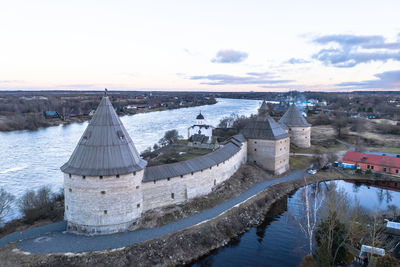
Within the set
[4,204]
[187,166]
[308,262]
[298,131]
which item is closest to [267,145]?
[187,166]

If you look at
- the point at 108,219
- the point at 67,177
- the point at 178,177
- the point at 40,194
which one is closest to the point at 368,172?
the point at 178,177

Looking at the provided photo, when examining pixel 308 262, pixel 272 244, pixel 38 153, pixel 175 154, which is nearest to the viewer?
pixel 308 262

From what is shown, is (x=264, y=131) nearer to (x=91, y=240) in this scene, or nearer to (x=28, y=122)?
(x=91, y=240)

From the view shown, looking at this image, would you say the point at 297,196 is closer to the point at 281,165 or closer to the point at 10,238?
the point at 281,165

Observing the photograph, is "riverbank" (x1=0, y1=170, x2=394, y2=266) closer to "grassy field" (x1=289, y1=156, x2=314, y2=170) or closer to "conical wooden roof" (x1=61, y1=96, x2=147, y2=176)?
"conical wooden roof" (x1=61, y1=96, x2=147, y2=176)

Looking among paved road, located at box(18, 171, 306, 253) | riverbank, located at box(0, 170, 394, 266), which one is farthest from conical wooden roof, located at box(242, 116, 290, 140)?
paved road, located at box(18, 171, 306, 253)

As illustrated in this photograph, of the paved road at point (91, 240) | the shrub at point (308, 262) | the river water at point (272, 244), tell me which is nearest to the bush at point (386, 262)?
the shrub at point (308, 262)

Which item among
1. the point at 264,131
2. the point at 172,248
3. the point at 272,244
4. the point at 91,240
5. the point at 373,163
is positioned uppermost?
the point at 264,131
